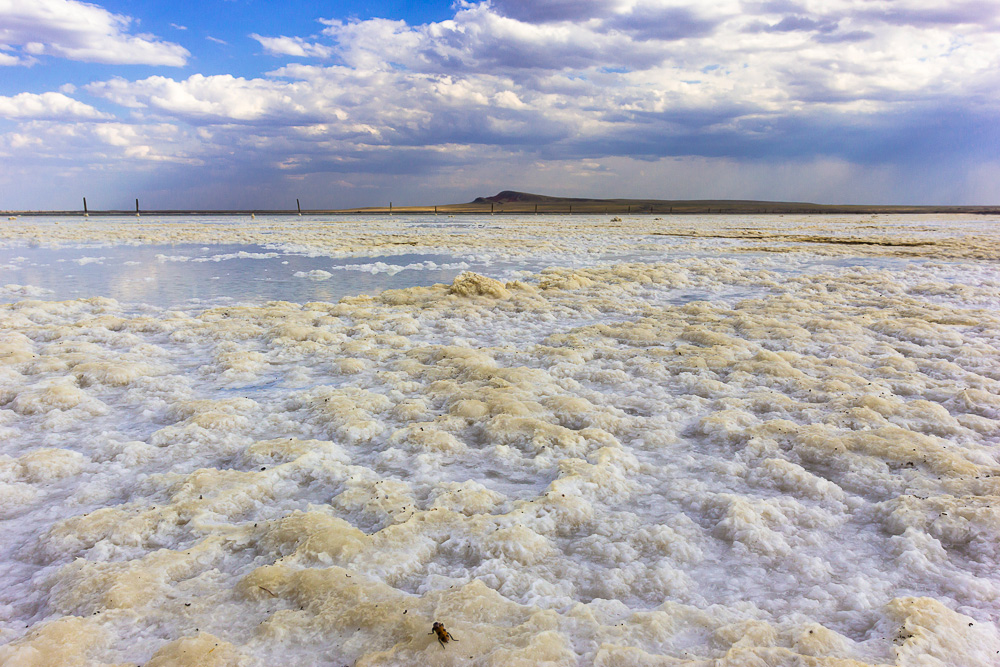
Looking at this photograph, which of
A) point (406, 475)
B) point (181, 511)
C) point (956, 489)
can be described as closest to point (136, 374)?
point (181, 511)

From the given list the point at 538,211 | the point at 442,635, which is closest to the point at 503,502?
the point at 442,635

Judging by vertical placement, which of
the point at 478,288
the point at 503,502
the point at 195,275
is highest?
the point at 195,275

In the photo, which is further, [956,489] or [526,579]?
[956,489]

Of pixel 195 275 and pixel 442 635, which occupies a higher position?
pixel 195 275

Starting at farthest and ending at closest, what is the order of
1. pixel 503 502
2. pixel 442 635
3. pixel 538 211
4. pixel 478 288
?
pixel 538 211
pixel 478 288
pixel 503 502
pixel 442 635

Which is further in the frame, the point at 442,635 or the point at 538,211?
the point at 538,211

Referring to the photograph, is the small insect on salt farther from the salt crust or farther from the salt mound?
the salt mound

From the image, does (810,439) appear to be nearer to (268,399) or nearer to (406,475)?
(406,475)

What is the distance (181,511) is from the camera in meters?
3.93

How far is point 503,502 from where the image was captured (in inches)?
164

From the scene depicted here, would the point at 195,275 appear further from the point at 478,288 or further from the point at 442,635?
the point at 442,635

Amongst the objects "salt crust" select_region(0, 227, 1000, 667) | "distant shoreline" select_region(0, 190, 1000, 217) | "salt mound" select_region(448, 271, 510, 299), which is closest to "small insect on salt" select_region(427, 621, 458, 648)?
"salt crust" select_region(0, 227, 1000, 667)

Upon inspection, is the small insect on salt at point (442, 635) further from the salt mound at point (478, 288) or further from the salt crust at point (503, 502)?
the salt mound at point (478, 288)

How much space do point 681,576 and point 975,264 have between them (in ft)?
70.9
